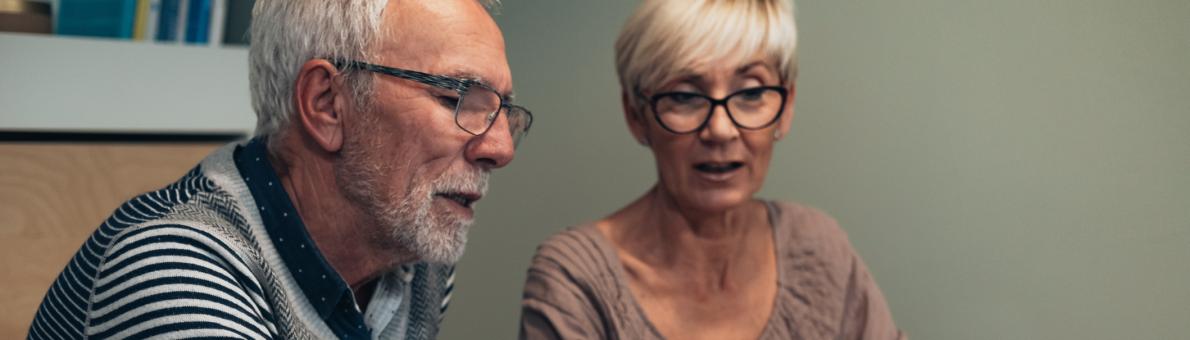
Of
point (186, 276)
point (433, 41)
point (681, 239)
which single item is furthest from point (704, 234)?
point (186, 276)

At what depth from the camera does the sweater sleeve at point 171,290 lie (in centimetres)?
115

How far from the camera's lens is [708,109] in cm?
167

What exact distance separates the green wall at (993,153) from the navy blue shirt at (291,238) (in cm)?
108

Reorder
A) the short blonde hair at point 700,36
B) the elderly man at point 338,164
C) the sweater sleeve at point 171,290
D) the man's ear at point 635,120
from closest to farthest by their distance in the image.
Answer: the sweater sleeve at point 171,290, the elderly man at point 338,164, the short blonde hair at point 700,36, the man's ear at point 635,120

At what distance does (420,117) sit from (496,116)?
9cm

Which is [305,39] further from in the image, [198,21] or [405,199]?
[198,21]

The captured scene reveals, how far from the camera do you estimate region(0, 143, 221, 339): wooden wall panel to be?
6.49ft

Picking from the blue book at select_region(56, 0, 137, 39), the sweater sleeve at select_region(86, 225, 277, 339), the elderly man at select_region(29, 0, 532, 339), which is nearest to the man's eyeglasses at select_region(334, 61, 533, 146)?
the elderly man at select_region(29, 0, 532, 339)

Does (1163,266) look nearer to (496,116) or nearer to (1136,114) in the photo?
(1136,114)

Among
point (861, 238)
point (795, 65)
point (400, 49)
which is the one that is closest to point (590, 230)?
point (795, 65)

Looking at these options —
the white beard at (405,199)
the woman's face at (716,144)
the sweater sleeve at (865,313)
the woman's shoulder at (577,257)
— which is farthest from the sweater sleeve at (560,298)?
the sweater sleeve at (865,313)

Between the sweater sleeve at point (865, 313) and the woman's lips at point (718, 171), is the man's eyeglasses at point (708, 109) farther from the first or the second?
the sweater sleeve at point (865, 313)

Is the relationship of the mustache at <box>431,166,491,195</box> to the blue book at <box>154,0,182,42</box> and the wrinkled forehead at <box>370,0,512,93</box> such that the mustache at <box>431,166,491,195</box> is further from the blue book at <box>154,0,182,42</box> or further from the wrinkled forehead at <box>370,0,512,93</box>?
the blue book at <box>154,0,182,42</box>

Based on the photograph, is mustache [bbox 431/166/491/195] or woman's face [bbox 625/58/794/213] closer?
mustache [bbox 431/166/491/195]
